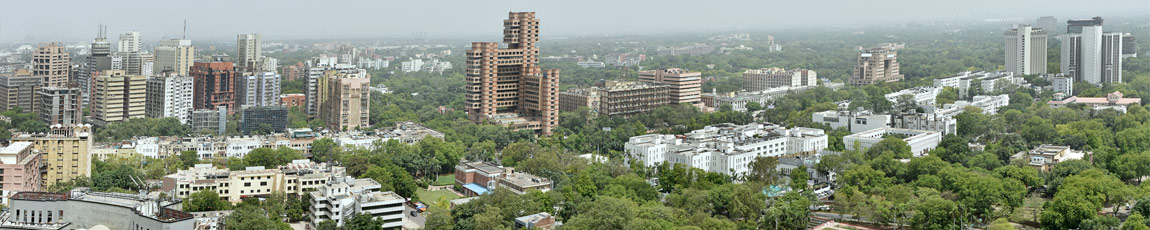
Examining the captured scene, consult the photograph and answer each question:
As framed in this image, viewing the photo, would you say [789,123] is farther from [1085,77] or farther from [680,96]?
[1085,77]

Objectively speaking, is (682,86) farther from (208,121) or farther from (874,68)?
(208,121)

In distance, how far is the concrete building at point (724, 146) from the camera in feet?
59.7

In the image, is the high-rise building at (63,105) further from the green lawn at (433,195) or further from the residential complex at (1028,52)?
the residential complex at (1028,52)

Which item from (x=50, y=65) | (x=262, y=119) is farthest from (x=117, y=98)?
(x=50, y=65)

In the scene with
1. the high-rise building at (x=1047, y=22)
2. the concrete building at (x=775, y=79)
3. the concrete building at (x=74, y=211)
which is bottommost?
the concrete building at (x=74, y=211)

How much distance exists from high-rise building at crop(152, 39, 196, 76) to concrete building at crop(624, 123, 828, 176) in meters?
16.5

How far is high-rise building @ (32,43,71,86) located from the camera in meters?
27.0

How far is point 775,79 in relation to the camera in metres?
35.2

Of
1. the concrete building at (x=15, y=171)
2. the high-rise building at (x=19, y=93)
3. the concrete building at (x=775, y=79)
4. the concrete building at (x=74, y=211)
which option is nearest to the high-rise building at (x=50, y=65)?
the high-rise building at (x=19, y=93)

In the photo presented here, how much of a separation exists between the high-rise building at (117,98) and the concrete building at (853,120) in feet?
46.8

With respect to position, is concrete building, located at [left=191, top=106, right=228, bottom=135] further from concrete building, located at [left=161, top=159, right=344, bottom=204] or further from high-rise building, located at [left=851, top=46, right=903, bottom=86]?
high-rise building, located at [left=851, top=46, right=903, bottom=86]

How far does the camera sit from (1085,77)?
3044 cm

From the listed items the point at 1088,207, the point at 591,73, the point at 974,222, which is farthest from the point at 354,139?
the point at 591,73

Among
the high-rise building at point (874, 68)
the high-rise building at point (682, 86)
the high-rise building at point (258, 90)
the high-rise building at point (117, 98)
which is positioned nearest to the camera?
the high-rise building at point (117, 98)
